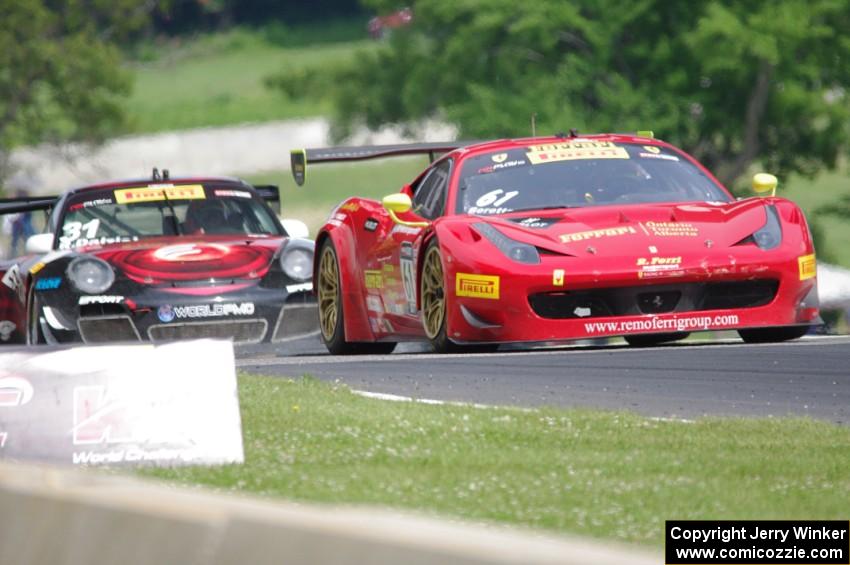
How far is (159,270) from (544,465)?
6.53m

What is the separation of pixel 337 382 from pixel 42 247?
4.35m

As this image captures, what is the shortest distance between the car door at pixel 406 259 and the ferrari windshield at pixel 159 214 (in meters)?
2.46

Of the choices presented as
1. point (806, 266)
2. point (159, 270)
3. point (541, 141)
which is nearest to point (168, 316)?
point (159, 270)

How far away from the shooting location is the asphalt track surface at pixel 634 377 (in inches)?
343

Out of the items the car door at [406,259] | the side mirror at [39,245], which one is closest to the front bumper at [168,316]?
the side mirror at [39,245]

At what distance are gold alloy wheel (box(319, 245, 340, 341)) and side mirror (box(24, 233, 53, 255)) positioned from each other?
5.92 feet

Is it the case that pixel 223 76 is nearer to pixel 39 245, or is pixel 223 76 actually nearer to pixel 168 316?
pixel 39 245

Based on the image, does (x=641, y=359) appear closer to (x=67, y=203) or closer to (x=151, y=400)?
(x=151, y=400)

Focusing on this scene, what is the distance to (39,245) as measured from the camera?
13.5 metres

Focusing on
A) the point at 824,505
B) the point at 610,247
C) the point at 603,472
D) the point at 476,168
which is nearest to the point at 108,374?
the point at 603,472

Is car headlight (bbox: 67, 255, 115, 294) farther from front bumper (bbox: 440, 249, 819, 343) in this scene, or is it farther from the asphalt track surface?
front bumper (bbox: 440, 249, 819, 343)

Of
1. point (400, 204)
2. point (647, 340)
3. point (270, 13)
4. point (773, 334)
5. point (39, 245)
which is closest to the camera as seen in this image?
point (773, 334)

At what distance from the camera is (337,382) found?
9.73 metres

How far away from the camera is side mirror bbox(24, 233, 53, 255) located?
1344cm
